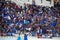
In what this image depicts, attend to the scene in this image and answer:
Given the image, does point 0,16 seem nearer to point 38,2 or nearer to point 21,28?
point 21,28

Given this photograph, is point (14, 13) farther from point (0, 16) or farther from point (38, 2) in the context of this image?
point (38, 2)

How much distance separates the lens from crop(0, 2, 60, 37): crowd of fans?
2.98 m

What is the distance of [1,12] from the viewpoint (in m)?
2.98

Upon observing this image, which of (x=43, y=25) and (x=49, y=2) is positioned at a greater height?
(x=49, y=2)

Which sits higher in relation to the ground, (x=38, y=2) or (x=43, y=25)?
(x=38, y=2)

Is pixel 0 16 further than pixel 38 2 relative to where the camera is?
No

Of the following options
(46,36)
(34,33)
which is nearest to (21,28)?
(34,33)

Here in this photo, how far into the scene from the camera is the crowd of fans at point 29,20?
2.98m

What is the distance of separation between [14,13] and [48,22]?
1.76 feet

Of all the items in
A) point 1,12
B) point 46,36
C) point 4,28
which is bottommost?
point 46,36

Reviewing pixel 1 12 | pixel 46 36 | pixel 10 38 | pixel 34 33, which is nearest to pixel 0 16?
pixel 1 12

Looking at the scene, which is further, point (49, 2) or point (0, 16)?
point (49, 2)

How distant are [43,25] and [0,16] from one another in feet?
2.14

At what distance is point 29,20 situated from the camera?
3.11m
